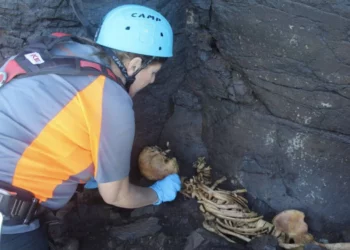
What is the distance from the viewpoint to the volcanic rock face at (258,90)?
98.3 inches

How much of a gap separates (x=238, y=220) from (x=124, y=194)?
1.00 m

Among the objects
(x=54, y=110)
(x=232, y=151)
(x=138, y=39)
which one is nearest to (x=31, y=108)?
(x=54, y=110)

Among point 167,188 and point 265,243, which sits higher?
point 167,188

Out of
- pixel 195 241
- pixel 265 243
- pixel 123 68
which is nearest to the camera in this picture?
pixel 123 68

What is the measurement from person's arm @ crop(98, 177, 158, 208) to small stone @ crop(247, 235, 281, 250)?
66 cm

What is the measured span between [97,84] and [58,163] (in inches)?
16.7

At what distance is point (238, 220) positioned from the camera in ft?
9.67

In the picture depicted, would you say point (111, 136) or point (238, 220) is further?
point (238, 220)

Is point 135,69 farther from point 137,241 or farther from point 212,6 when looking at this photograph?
point 137,241

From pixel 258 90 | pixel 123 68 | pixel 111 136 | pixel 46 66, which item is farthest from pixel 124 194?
pixel 258 90

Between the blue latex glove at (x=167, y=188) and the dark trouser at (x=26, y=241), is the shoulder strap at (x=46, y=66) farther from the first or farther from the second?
the blue latex glove at (x=167, y=188)

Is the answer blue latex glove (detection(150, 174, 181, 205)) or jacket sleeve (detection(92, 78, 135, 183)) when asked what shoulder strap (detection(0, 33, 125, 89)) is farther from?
blue latex glove (detection(150, 174, 181, 205))

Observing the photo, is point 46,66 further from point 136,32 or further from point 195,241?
point 195,241

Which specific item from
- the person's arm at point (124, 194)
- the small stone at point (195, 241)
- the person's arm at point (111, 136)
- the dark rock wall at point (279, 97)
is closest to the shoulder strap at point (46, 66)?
the person's arm at point (111, 136)
